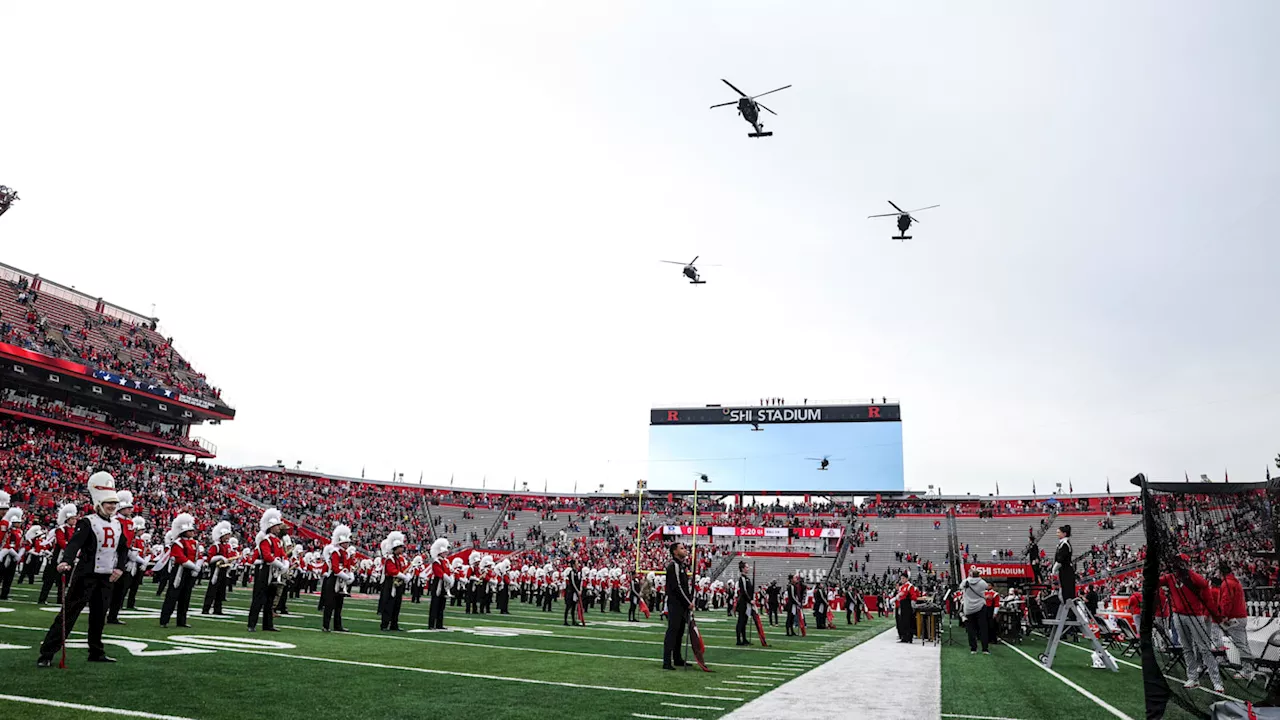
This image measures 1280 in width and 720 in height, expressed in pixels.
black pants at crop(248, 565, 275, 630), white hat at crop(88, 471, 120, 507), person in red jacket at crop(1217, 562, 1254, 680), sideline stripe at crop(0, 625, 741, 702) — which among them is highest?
white hat at crop(88, 471, 120, 507)

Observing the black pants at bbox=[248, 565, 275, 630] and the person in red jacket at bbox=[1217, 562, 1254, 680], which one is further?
the black pants at bbox=[248, 565, 275, 630]

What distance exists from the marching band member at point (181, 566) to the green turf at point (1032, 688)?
11.3m

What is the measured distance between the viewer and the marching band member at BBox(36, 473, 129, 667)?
8008 mm

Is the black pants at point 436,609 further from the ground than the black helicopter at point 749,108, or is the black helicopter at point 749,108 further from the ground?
the black helicopter at point 749,108

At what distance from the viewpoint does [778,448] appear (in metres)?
61.1

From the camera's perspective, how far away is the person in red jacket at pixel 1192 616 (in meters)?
7.80

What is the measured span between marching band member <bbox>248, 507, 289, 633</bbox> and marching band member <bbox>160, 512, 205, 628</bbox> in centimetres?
96

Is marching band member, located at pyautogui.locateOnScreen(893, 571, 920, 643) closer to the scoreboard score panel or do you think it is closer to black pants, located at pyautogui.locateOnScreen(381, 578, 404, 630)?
black pants, located at pyautogui.locateOnScreen(381, 578, 404, 630)

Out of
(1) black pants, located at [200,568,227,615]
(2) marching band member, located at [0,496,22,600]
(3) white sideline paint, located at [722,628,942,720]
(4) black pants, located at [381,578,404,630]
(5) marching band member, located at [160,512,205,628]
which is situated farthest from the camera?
(2) marching band member, located at [0,496,22,600]

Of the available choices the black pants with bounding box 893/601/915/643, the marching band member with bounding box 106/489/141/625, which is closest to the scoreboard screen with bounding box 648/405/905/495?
the black pants with bounding box 893/601/915/643

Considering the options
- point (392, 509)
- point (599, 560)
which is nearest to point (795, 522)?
point (599, 560)

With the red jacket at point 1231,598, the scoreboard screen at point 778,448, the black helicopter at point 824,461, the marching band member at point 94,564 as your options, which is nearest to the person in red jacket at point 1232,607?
the red jacket at point 1231,598

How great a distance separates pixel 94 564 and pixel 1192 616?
11.7m

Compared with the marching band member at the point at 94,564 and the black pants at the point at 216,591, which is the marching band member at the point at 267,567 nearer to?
the black pants at the point at 216,591
